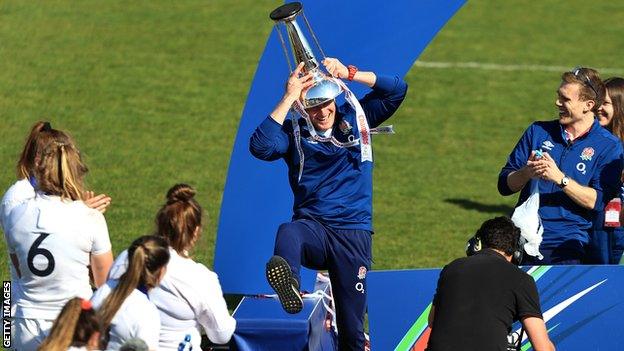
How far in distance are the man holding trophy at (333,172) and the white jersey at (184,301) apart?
136 cm

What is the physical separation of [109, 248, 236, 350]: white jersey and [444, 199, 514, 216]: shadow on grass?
7.94 metres

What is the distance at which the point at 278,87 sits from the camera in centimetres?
923

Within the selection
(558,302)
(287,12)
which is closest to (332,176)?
(287,12)

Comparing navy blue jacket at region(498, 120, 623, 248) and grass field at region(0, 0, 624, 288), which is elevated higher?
navy blue jacket at region(498, 120, 623, 248)

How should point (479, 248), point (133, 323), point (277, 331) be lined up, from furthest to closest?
point (277, 331) → point (479, 248) → point (133, 323)

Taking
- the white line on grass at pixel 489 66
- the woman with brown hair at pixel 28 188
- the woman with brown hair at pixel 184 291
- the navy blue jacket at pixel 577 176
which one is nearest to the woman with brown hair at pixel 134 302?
the woman with brown hair at pixel 184 291

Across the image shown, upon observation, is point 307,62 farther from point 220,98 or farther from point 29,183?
point 220,98

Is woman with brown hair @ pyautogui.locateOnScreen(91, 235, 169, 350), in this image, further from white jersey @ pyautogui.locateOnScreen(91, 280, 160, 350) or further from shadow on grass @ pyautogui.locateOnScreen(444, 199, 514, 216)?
shadow on grass @ pyautogui.locateOnScreen(444, 199, 514, 216)

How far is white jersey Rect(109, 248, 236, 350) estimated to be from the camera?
6.32 metres

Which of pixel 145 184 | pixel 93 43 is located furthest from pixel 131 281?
pixel 93 43

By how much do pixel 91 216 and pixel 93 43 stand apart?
45.1ft

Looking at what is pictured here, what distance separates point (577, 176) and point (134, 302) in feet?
10.4

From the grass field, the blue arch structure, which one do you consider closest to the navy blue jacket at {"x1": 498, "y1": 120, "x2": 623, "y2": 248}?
the blue arch structure

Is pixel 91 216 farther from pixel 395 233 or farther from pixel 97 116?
pixel 97 116
